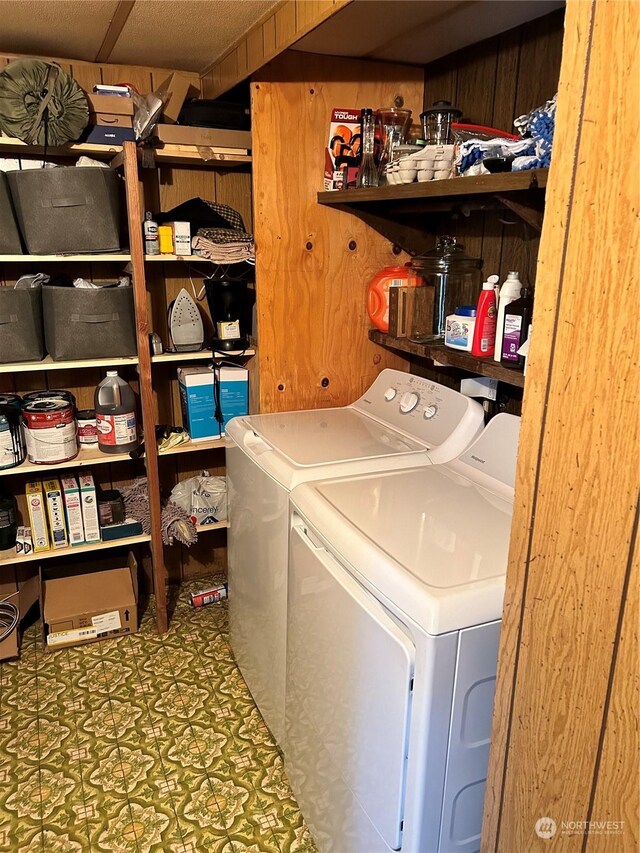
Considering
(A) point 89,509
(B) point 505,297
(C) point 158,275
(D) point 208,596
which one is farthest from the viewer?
(D) point 208,596

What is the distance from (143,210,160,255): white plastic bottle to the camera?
2.26m

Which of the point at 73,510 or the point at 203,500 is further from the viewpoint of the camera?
the point at 203,500

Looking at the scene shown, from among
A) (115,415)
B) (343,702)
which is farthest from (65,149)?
(343,702)

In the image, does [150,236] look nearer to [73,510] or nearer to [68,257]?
[68,257]

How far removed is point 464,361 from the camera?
1.78 m

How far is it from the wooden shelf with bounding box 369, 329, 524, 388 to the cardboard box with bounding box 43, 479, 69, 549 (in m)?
1.35

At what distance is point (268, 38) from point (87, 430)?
1.45 m

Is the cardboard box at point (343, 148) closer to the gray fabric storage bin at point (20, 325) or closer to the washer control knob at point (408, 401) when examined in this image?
the washer control knob at point (408, 401)

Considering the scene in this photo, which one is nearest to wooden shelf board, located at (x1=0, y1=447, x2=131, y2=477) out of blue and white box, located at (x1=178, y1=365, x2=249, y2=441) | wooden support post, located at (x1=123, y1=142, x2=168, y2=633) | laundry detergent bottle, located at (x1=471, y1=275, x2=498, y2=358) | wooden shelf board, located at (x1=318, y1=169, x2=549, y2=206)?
wooden support post, located at (x1=123, y1=142, x2=168, y2=633)

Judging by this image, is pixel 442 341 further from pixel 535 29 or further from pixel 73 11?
pixel 73 11

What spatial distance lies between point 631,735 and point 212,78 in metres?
2.45

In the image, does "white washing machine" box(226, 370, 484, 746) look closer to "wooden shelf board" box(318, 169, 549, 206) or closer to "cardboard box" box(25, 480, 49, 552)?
"wooden shelf board" box(318, 169, 549, 206)

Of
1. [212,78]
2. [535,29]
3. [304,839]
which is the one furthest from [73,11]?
[304,839]

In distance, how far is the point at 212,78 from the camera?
2385 mm
